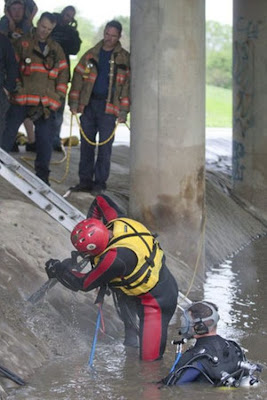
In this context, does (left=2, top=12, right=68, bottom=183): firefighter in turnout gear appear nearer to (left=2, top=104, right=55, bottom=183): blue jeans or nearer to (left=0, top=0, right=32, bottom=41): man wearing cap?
(left=2, top=104, right=55, bottom=183): blue jeans

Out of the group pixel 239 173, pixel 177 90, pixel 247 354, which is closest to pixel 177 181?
pixel 177 90

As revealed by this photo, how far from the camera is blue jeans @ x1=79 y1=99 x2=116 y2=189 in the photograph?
14.1 metres

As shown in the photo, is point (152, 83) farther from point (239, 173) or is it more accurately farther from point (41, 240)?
point (239, 173)

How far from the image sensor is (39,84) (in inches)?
531

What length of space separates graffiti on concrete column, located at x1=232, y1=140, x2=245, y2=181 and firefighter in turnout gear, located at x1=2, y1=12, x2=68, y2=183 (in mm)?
5940

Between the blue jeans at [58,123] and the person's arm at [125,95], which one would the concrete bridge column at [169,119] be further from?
the blue jeans at [58,123]

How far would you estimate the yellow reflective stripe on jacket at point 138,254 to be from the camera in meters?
9.16

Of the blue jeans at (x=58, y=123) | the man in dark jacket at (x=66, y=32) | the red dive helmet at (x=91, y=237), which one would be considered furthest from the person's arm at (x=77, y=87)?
the red dive helmet at (x=91, y=237)

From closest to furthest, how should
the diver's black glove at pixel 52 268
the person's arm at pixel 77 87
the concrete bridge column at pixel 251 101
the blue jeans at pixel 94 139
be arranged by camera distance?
the diver's black glove at pixel 52 268 < the person's arm at pixel 77 87 < the blue jeans at pixel 94 139 < the concrete bridge column at pixel 251 101

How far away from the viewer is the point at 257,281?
13781mm

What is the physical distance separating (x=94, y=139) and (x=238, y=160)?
518 centimetres

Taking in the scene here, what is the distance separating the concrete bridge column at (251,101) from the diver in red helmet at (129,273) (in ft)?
29.8

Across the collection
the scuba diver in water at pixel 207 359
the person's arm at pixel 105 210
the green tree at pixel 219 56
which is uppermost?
the person's arm at pixel 105 210

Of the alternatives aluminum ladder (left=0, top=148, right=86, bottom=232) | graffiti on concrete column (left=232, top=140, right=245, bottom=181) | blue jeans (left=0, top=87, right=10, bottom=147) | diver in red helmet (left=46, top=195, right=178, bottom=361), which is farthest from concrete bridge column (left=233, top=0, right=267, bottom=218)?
diver in red helmet (left=46, top=195, right=178, bottom=361)
